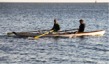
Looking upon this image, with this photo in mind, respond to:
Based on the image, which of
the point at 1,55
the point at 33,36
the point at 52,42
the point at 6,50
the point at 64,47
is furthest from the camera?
the point at 33,36

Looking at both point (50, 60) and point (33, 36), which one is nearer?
point (50, 60)

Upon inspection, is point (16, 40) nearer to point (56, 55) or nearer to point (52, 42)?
point (52, 42)

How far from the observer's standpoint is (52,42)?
4038 cm

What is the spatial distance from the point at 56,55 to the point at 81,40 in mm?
9634

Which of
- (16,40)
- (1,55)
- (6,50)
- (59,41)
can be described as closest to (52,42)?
(59,41)

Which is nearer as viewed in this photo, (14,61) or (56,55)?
(14,61)

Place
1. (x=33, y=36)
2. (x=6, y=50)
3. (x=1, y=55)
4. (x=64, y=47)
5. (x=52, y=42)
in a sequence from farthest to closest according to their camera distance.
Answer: (x=33, y=36), (x=52, y=42), (x=64, y=47), (x=6, y=50), (x=1, y=55)

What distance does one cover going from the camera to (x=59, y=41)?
41.2 meters

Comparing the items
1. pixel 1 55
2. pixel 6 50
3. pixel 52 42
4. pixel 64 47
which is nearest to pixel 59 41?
pixel 52 42

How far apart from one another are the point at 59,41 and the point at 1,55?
32.7 feet

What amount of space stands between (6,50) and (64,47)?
16.3ft

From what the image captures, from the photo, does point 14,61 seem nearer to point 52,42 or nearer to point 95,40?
point 52,42

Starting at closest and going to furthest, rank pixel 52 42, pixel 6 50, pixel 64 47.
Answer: pixel 6 50 → pixel 64 47 → pixel 52 42

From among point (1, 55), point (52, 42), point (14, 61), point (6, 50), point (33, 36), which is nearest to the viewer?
point (14, 61)
